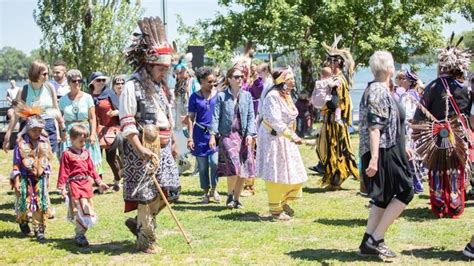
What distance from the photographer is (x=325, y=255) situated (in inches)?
240

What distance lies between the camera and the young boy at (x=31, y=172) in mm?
6984

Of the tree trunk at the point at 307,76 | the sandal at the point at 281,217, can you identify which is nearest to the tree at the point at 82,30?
the tree trunk at the point at 307,76

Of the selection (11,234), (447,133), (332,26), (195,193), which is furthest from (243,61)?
(332,26)

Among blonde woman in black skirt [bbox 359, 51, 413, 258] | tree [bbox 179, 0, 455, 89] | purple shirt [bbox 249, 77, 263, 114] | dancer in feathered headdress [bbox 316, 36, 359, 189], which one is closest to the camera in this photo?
blonde woman in black skirt [bbox 359, 51, 413, 258]

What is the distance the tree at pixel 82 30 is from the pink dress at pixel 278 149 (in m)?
15.5

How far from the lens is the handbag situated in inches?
392

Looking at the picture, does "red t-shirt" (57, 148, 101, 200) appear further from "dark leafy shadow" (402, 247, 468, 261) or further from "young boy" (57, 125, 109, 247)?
"dark leafy shadow" (402, 247, 468, 261)

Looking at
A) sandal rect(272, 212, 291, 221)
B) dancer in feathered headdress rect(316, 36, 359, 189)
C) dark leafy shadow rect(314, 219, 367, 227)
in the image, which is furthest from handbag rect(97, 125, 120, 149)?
dark leafy shadow rect(314, 219, 367, 227)

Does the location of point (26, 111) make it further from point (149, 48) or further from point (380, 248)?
point (380, 248)

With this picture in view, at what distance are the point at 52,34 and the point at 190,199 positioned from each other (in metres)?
14.6

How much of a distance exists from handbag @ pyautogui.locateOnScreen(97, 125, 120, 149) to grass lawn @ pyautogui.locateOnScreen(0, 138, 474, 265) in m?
1.19

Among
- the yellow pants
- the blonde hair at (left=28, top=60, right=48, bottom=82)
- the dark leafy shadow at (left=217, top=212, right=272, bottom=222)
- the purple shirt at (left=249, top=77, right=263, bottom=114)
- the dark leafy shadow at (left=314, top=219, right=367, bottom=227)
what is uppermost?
the blonde hair at (left=28, top=60, right=48, bottom=82)

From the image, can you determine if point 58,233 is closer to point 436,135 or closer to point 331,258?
point 331,258

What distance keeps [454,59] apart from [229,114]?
281 cm
